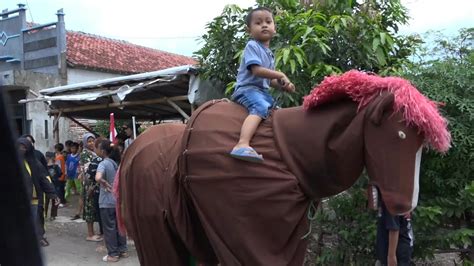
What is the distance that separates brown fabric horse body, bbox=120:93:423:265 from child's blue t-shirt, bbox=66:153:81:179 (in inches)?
373

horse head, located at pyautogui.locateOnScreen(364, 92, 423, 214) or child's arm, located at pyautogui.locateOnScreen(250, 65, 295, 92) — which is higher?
child's arm, located at pyautogui.locateOnScreen(250, 65, 295, 92)

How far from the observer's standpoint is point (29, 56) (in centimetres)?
1697

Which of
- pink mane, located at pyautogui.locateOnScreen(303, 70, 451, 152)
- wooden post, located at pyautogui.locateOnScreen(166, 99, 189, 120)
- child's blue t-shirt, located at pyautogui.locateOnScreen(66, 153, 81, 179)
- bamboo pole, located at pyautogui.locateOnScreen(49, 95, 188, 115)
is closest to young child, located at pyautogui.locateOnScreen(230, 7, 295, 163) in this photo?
pink mane, located at pyautogui.locateOnScreen(303, 70, 451, 152)

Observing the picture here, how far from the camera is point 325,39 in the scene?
5461 mm

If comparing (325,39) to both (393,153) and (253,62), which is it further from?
(393,153)

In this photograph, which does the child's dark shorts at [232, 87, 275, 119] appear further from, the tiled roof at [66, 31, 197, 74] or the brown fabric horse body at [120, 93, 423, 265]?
the tiled roof at [66, 31, 197, 74]

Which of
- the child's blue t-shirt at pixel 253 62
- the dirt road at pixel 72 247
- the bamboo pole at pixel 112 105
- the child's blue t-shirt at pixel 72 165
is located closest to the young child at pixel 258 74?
the child's blue t-shirt at pixel 253 62

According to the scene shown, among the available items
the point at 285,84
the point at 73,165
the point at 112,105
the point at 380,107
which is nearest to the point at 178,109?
the point at 112,105

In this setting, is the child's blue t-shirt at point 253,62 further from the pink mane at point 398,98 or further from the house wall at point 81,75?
the house wall at point 81,75

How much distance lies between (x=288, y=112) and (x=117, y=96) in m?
5.94

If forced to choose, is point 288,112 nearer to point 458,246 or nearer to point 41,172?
point 458,246

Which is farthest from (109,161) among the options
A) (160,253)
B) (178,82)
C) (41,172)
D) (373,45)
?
(160,253)

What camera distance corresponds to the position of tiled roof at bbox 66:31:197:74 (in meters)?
18.0

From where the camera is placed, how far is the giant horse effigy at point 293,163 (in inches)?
96.0
